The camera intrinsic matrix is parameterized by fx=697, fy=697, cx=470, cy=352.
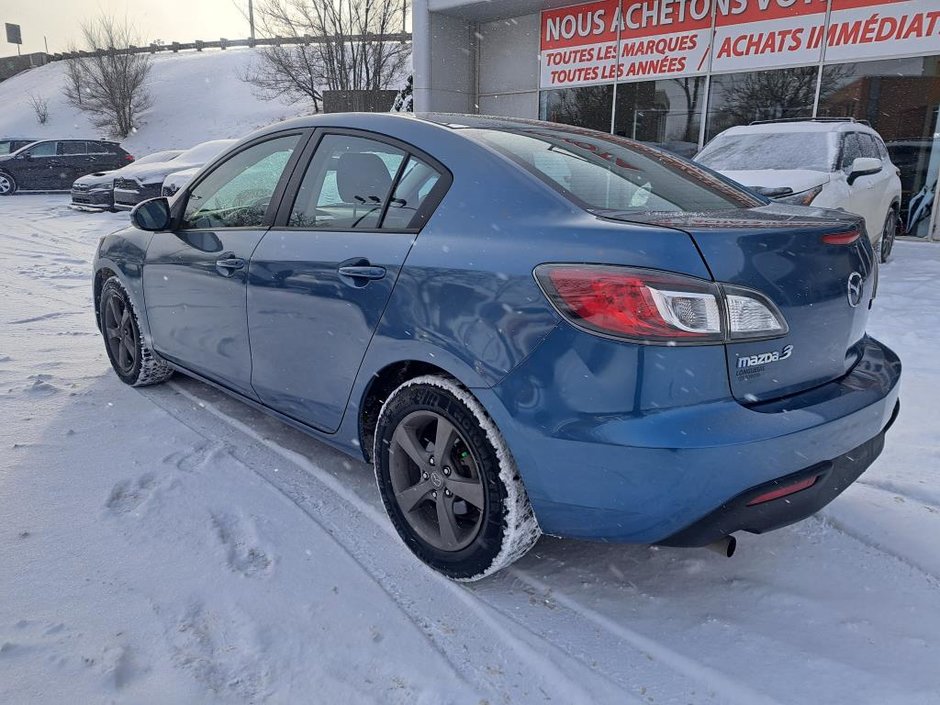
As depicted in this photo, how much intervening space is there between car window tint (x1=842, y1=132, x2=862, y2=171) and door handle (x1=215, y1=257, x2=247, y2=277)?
22.2 ft

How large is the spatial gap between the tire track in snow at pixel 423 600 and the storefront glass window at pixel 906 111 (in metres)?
10.8

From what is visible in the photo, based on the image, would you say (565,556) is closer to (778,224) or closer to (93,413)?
(778,224)

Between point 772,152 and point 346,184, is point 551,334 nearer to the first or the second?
point 346,184

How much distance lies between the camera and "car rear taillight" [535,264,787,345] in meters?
1.81

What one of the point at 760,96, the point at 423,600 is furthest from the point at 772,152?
the point at 423,600

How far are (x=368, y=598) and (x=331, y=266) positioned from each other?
1.18 meters

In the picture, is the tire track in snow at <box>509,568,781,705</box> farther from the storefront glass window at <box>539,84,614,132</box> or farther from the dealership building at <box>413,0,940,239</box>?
the storefront glass window at <box>539,84,614,132</box>

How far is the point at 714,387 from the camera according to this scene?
A: 72.4 inches

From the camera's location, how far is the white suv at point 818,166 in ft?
22.9

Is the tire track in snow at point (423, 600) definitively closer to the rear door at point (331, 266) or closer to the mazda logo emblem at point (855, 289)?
the rear door at point (331, 266)

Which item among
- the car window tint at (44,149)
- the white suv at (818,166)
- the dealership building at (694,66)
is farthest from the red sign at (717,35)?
the car window tint at (44,149)

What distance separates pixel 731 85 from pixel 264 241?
11.5 meters

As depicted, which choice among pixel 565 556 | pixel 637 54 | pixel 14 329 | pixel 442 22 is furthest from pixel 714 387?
pixel 442 22

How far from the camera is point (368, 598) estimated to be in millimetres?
2252
